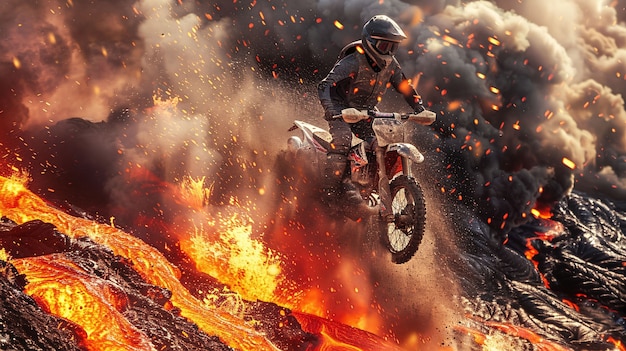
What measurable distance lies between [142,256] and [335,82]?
4.23m

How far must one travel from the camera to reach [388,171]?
7.13 m

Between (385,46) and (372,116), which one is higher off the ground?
(385,46)

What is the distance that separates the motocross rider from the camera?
684 cm

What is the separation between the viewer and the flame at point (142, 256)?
690cm

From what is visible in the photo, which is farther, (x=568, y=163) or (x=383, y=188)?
Answer: (x=568, y=163)

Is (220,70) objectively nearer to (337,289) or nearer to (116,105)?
(116,105)

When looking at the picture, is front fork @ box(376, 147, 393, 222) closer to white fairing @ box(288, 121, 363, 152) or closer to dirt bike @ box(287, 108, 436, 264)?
dirt bike @ box(287, 108, 436, 264)

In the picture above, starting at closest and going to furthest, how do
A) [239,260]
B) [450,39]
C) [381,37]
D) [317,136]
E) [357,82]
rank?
[381,37], [357,82], [317,136], [239,260], [450,39]

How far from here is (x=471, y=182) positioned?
1416 cm

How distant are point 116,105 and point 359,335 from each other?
7522 millimetres

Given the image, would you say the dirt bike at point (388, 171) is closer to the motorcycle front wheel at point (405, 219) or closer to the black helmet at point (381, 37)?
the motorcycle front wheel at point (405, 219)

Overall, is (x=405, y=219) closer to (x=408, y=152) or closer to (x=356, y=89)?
(x=408, y=152)

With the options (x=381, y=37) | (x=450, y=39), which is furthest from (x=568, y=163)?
(x=381, y=37)

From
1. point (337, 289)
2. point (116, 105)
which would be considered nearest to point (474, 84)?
point (337, 289)
